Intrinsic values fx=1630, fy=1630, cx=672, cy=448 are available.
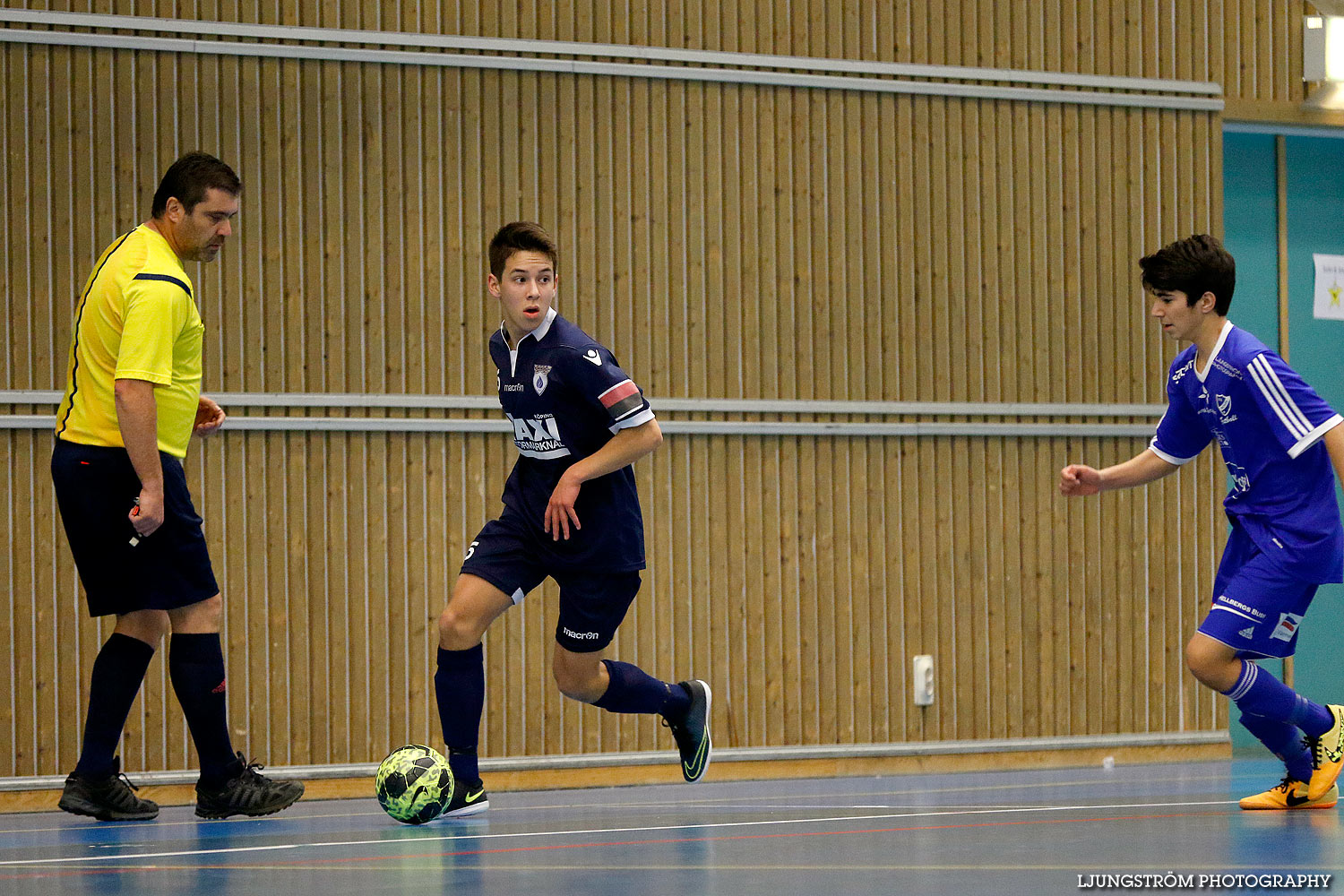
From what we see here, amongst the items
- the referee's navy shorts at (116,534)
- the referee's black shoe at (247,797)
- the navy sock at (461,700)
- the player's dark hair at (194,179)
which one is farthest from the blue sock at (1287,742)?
the player's dark hair at (194,179)

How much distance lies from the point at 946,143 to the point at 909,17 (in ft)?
1.99

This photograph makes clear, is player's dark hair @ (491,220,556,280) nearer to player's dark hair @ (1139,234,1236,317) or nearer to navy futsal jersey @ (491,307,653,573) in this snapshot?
navy futsal jersey @ (491,307,653,573)

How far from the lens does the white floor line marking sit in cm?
421

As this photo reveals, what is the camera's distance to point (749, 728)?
7203 millimetres

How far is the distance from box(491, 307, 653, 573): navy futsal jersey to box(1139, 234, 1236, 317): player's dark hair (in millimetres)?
1587

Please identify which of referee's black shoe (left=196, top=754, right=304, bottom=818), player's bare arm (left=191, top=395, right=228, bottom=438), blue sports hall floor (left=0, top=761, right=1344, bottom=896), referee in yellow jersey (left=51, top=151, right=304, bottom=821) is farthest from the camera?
player's bare arm (left=191, top=395, right=228, bottom=438)

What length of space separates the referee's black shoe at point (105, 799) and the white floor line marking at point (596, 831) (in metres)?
0.51

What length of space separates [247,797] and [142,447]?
1.14 metres

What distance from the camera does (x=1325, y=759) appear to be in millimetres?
4840

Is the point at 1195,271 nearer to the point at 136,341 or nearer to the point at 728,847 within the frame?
the point at 728,847

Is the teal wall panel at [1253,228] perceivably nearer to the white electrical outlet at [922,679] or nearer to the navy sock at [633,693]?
the white electrical outlet at [922,679]

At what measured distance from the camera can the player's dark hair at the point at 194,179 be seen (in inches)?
190

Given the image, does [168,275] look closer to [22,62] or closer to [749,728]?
[22,62]

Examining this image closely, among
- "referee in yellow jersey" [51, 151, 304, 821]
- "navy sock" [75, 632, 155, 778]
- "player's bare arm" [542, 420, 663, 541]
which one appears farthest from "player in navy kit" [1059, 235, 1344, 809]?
"navy sock" [75, 632, 155, 778]
